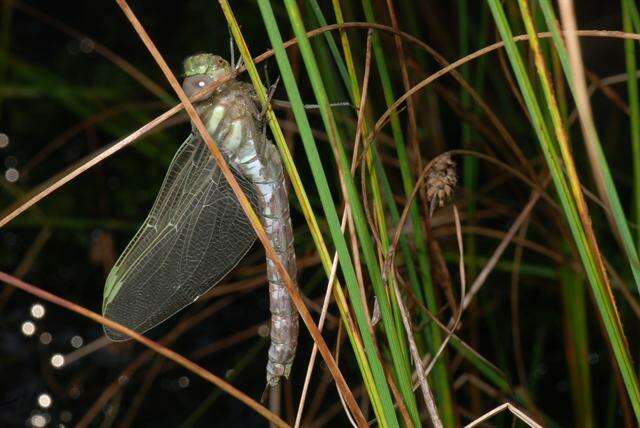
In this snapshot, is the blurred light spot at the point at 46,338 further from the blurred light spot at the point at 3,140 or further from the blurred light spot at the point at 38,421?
the blurred light spot at the point at 3,140

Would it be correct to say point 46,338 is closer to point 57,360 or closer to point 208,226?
point 57,360

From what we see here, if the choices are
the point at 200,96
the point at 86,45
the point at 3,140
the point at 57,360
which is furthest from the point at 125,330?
the point at 86,45

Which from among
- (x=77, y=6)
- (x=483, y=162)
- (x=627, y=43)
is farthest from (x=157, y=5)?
(x=627, y=43)

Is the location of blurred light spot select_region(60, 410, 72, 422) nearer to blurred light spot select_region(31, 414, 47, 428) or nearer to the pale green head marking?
blurred light spot select_region(31, 414, 47, 428)

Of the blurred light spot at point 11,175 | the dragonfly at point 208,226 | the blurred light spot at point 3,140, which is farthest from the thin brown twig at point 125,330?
the blurred light spot at point 3,140

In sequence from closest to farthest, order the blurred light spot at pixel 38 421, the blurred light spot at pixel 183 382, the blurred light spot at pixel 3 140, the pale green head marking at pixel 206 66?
the pale green head marking at pixel 206 66
the blurred light spot at pixel 38 421
the blurred light spot at pixel 183 382
the blurred light spot at pixel 3 140

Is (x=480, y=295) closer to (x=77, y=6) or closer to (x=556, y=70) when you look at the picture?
(x=556, y=70)
